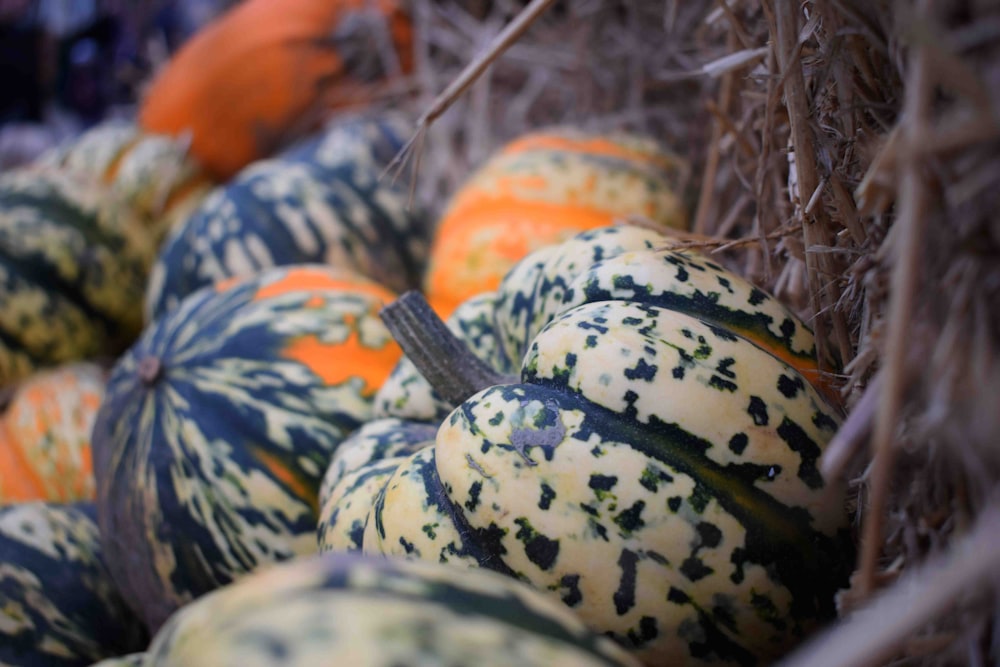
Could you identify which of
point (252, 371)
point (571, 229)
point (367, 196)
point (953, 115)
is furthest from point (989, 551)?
point (367, 196)

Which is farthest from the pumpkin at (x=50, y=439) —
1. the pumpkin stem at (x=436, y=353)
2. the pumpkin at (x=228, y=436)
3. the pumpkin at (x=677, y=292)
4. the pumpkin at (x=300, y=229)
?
the pumpkin at (x=677, y=292)

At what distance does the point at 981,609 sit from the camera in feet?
2.23

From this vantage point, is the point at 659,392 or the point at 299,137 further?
the point at 299,137

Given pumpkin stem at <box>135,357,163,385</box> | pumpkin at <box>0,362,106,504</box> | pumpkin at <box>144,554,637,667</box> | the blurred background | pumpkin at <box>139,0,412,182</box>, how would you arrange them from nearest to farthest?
pumpkin at <box>144,554,637,667</box>
pumpkin stem at <box>135,357,163,385</box>
pumpkin at <box>0,362,106,504</box>
pumpkin at <box>139,0,412,182</box>
the blurred background

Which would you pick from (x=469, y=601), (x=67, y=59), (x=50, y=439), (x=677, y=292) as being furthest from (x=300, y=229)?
(x=67, y=59)

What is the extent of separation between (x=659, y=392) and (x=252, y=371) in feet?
2.54

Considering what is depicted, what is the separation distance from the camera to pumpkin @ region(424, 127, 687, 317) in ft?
5.87

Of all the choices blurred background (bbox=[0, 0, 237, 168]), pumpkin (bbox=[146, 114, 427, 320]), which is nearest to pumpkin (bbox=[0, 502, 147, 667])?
pumpkin (bbox=[146, 114, 427, 320])

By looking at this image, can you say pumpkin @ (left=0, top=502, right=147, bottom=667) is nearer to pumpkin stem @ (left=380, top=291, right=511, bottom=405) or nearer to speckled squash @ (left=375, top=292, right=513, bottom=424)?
speckled squash @ (left=375, top=292, right=513, bottom=424)

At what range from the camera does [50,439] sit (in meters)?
2.09

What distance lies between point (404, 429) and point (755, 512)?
0.54 meters

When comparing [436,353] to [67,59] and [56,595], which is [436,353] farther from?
[67,59]

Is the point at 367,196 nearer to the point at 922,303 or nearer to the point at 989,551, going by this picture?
the point at 922,303

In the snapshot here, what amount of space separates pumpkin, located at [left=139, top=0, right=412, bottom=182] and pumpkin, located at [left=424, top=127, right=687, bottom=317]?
1.10 meters
